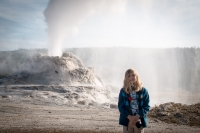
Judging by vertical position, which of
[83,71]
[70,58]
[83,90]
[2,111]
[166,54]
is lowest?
[2,111]

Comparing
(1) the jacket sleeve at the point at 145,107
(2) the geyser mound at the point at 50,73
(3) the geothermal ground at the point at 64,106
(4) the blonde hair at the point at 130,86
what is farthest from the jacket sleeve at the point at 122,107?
(2) the geyser mound at the point at 50,73

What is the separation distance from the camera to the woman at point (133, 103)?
373 centimetres

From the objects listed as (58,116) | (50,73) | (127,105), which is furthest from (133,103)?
(50,73)

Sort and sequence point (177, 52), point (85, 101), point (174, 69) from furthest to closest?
point (177, 52) < point (174, 69) < point (85, 101)

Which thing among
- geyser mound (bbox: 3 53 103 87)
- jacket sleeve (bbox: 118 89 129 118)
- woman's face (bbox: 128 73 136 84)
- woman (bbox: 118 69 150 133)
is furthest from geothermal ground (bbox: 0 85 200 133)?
woman's face (bbox: 128 73 136 84)

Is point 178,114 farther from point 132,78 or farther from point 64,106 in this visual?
point 132,78

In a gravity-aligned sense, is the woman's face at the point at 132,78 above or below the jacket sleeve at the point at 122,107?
above

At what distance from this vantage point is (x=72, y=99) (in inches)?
657

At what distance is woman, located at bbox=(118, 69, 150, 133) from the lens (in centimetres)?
373

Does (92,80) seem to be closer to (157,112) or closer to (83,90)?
(83,90)

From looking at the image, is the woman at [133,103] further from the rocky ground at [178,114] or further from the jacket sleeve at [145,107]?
the rocky ground at [178,114]

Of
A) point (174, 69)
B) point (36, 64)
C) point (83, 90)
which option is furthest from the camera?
point (174, 69)

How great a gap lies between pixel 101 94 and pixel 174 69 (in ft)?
133

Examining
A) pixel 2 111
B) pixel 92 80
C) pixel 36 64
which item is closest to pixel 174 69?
pixel 92 80
